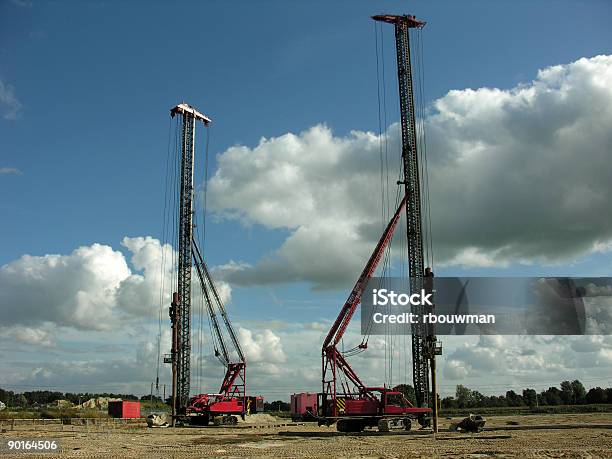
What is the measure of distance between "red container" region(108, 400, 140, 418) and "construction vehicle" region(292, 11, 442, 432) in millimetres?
19177

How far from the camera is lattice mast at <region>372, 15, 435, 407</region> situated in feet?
188

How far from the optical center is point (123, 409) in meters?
71.9

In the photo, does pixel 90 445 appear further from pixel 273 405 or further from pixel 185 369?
pixel 273 405

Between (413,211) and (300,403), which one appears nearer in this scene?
(413,211)

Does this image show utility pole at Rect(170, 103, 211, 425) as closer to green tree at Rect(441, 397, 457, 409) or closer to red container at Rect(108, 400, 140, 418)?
red container at Rect(108, 400, 140, 418)

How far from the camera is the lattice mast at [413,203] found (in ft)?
188

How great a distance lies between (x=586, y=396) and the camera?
448 ft

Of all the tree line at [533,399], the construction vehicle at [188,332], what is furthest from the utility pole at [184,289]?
the tree line at [533,399]

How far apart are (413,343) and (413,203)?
496 inches

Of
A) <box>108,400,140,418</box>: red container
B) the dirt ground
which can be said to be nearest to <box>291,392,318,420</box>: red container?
<box>108,400,140,418</box>: red container

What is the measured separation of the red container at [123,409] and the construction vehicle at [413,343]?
19177 millimetres

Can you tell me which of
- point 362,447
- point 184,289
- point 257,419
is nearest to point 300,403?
point 257,419

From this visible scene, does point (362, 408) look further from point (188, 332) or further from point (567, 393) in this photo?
point (567, 393)

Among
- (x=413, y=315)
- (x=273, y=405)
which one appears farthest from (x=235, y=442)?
(x=273, y=405)
